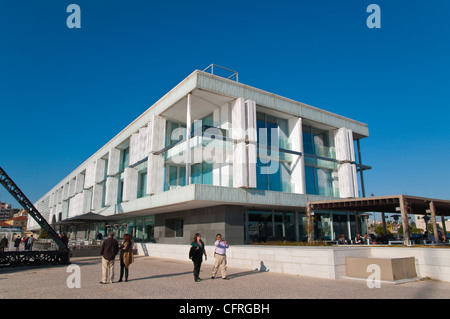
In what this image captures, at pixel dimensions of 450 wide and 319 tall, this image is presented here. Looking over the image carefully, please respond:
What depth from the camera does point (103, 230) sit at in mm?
41406

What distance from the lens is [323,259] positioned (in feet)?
38.1

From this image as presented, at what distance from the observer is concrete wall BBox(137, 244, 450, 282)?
1104 cm

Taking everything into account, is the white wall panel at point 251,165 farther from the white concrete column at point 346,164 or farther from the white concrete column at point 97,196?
the white concrete column at point 97,196

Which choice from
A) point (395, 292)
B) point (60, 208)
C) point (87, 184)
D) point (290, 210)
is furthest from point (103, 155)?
point (395, 292)

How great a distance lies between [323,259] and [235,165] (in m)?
10.2

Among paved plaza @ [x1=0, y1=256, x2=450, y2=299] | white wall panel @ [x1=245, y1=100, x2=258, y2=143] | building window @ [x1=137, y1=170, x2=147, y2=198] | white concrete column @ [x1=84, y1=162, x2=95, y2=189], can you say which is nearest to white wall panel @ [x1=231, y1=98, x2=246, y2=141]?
white wall panel @ [x1=245, y1=100, x2=258, y2=143]

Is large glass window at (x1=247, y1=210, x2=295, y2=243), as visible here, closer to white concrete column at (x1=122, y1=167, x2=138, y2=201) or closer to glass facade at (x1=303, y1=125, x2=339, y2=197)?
glass facade at (x1=303, y1=125, x2=339, y2=197)

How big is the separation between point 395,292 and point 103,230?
38950mm

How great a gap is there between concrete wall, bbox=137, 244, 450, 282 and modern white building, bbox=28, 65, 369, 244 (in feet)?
18.1

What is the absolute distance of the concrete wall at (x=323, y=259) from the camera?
36.2 feet

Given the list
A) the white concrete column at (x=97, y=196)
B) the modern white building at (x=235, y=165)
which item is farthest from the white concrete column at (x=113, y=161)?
the white concrete column at (x=97, y=196)

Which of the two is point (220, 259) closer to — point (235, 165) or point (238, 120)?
point (235, 165)

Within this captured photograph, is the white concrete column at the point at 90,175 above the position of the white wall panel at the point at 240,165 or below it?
above

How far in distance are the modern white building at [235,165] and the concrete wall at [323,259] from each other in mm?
5507
